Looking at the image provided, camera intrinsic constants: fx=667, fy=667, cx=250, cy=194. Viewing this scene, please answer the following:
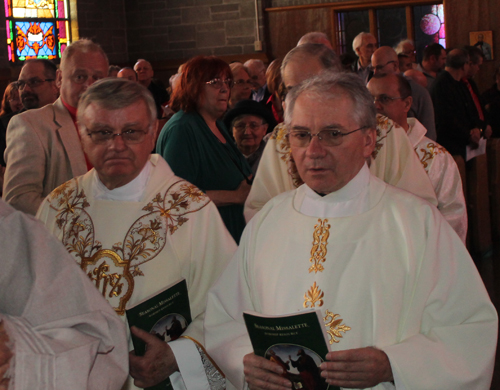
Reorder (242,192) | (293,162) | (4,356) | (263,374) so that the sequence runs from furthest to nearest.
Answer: (242,192)
(293,162)
(263,374)
(4,356)

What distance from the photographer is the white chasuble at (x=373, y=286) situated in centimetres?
201

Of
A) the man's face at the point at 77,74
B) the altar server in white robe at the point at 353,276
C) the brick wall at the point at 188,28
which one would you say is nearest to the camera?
the altar server in white robe at the point at 353,276

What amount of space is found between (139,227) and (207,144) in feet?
3.90

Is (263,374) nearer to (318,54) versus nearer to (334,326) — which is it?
(334,326)

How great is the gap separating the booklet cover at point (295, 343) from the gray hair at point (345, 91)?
0.72m

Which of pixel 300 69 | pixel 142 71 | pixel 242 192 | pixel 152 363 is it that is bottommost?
pixel 152 363

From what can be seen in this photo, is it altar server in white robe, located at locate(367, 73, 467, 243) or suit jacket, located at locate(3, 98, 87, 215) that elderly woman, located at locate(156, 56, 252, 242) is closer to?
suit jacket, located at locate(3, 98, 87, 215)

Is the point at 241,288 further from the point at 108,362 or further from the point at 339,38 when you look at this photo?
the point at 339,38

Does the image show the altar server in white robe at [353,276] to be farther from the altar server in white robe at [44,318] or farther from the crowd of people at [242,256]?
the altar server in white robe at [44,318]

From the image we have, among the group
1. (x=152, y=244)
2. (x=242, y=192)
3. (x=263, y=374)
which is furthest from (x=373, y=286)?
(x=242, y=192)

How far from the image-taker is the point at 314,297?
2143 millimetres

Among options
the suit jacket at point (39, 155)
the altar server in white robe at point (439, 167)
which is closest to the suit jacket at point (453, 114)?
the altar server in white robe at point (439, 167)

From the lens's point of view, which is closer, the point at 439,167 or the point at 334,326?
the point at 334,326

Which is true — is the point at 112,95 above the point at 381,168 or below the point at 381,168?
above
